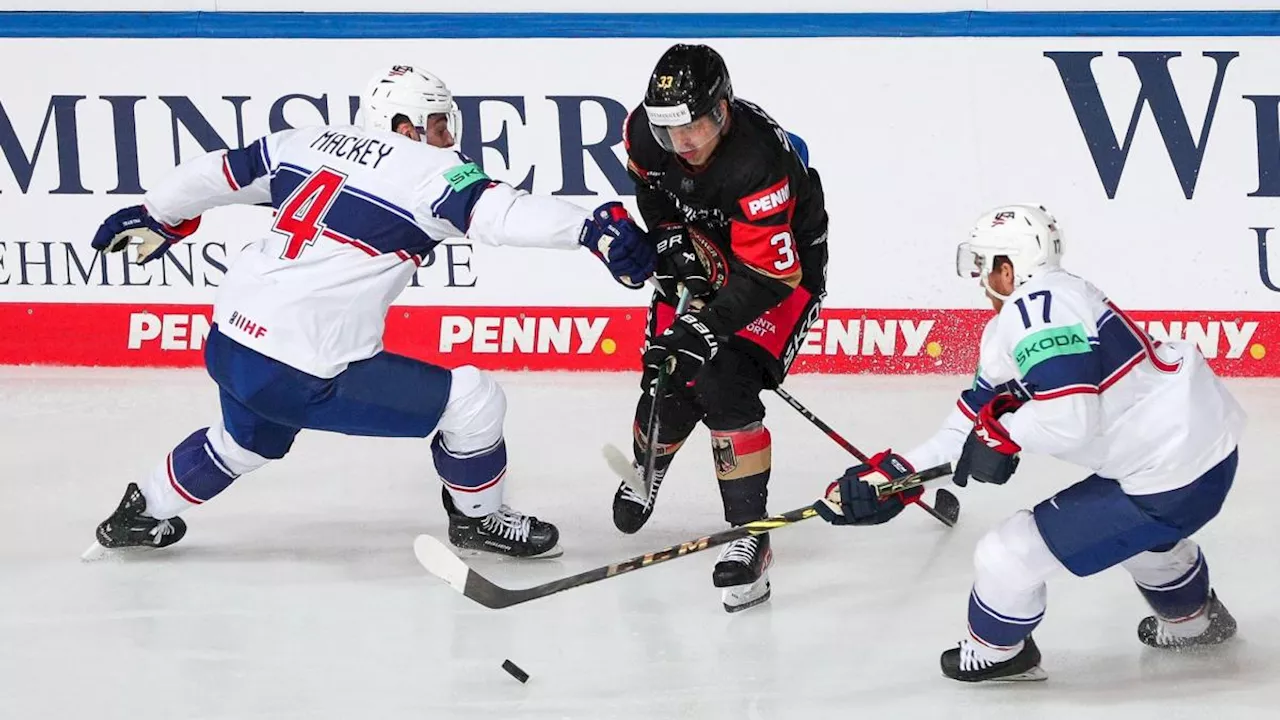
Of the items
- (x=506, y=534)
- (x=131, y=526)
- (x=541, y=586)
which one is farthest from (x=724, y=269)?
(x=131, y=526)

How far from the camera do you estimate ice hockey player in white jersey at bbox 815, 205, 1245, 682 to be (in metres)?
3.19

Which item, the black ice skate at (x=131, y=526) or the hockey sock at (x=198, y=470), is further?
the black ice skate at (x=131, y=526)

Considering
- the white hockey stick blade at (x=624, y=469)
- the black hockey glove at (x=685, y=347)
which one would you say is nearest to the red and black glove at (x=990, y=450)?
the black hockey glove at (x=685, y=347)

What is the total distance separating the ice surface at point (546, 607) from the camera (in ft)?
11.5

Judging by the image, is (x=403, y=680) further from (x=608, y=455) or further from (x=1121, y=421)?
(x=1121, y=421)

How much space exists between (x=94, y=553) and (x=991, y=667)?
2328mm

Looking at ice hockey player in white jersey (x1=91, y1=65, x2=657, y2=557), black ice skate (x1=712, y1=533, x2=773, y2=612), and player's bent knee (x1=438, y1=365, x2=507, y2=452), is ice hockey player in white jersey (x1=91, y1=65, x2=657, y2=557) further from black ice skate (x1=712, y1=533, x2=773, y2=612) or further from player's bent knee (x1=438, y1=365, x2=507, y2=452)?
black ice skate (x1=712, y1=533, x2=773, y2=612)

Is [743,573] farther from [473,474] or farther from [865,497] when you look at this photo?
[473,474]

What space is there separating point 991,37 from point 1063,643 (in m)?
2.65

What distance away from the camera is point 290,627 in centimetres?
391

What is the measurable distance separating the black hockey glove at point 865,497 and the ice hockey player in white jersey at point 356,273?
729 millimetres

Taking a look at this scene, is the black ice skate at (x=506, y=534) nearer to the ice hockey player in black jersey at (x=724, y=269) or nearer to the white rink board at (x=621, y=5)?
the ice hockey player in black jersey at (x=724, y=269)

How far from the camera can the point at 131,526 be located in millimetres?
4316

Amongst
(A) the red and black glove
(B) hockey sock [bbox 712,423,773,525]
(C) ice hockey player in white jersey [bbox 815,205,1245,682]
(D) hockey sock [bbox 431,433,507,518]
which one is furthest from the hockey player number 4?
(D) hockey sock [bbox 431,433,507,518]
